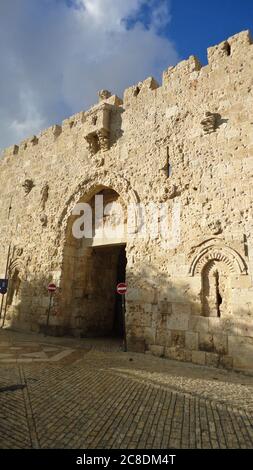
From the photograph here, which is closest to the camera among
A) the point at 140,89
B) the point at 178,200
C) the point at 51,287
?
the point at 178,200

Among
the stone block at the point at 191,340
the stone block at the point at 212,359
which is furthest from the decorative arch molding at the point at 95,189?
the stone block at the point at 212,359

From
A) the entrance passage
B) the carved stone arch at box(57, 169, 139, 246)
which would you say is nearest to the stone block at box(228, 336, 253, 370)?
the carved stone arch at box(57, 169, 139, 246)

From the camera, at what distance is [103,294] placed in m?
11.0

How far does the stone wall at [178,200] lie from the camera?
6.32 metres

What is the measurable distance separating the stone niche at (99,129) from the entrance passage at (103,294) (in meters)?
3.52

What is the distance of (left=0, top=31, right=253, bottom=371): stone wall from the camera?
6.32m

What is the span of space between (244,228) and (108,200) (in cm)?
503

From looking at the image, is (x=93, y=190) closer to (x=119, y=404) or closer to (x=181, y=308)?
(x=181, y=308)

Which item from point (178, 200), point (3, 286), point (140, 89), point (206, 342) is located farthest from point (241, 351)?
point (3, 286)

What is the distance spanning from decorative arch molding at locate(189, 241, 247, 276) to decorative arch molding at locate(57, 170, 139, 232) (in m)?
2.52

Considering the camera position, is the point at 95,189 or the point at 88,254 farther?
the point at 88,254

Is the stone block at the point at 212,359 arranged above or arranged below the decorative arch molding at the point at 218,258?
below

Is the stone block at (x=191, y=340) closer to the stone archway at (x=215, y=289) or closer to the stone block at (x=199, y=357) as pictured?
the stone block at (x=199, y=357)

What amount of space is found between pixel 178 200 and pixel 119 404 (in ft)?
16.8
